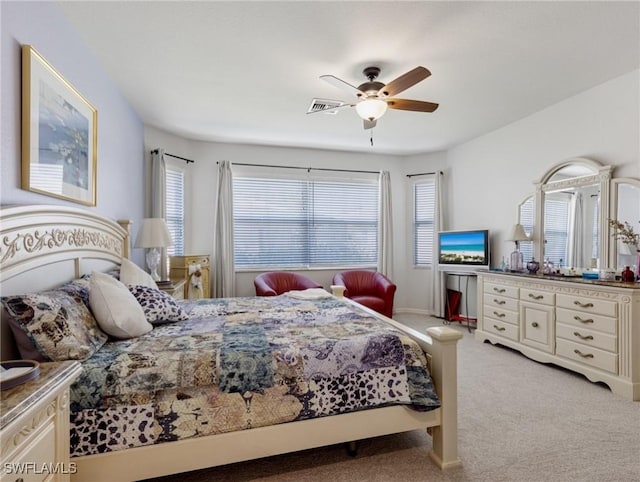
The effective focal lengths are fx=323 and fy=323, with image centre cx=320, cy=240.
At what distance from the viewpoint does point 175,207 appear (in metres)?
4.55

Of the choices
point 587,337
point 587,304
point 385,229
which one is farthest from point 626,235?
point 385,229

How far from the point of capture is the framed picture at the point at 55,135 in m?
1.71

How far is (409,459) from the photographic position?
1.89 meters

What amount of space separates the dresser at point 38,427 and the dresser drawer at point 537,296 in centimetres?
375

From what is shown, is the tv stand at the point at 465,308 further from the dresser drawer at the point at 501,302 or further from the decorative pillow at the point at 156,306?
Result: the decorative pillow at the point at 156,306

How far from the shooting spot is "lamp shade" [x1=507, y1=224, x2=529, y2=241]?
386 centimetres

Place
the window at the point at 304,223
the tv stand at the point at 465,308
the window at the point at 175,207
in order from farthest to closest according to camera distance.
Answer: the window at the point at 304,223 → the tv stand at the point at 465,308 → the window at the point at 175,207

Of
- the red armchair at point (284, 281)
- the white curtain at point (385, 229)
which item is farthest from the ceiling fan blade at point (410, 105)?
the red armchair at point (284, 281)

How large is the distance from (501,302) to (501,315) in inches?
6.0

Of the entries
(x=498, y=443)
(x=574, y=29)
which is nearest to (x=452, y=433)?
(x=498, y=443)

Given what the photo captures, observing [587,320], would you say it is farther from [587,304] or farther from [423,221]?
[423,221]

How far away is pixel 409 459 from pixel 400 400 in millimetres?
421

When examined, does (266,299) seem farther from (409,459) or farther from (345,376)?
(409,459)

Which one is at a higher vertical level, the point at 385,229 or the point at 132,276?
the point at 385,229
